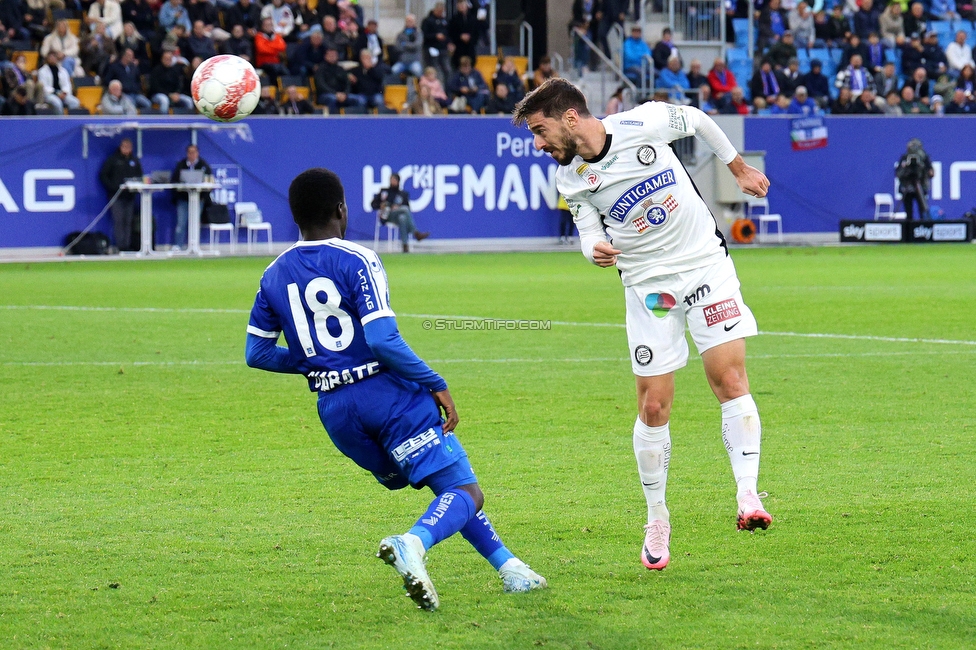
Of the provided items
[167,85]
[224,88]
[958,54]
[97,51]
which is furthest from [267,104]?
[958,54]

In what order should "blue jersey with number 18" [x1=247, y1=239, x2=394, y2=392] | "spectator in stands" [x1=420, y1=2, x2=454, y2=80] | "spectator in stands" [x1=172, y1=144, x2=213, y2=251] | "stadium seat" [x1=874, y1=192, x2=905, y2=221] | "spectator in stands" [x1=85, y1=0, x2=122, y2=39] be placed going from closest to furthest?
"blue jersey with number 18" [x1=247, y1=239, x2=394, y2=392]
"spectator in stands" [x1=172, y1=144, x2=213, y2=251]
"spectator in stands" [x1=85, y1=0, x2=122, y2=39]
"spectator in stands" [x1=420, y1=2, x2=454, y2=80]
"stadium seat" [x1=874, y1=192, x2=905, y2=221]

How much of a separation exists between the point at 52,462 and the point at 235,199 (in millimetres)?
19532

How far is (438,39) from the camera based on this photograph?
29422 millimetres

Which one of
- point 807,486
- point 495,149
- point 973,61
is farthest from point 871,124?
point 807,486

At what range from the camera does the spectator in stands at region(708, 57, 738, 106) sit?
101ft

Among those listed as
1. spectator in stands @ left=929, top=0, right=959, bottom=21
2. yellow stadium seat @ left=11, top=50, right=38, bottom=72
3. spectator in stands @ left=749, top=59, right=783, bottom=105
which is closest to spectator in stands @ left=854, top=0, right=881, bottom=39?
spectator in stands @ left=929, top=0, right=959, bottom=21

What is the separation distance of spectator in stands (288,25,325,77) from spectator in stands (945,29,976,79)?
1624cm

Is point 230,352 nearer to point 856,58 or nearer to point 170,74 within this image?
point 170,74

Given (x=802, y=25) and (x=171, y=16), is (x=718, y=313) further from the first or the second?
(x=802, y=25)

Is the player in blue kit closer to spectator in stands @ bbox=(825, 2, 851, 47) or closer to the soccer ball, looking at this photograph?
the soccer ball

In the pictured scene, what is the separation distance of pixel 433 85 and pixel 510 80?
178 cm

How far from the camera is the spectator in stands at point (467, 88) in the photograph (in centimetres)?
2836

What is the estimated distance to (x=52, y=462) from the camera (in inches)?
275

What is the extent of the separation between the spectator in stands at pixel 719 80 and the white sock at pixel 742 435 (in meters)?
26.5
